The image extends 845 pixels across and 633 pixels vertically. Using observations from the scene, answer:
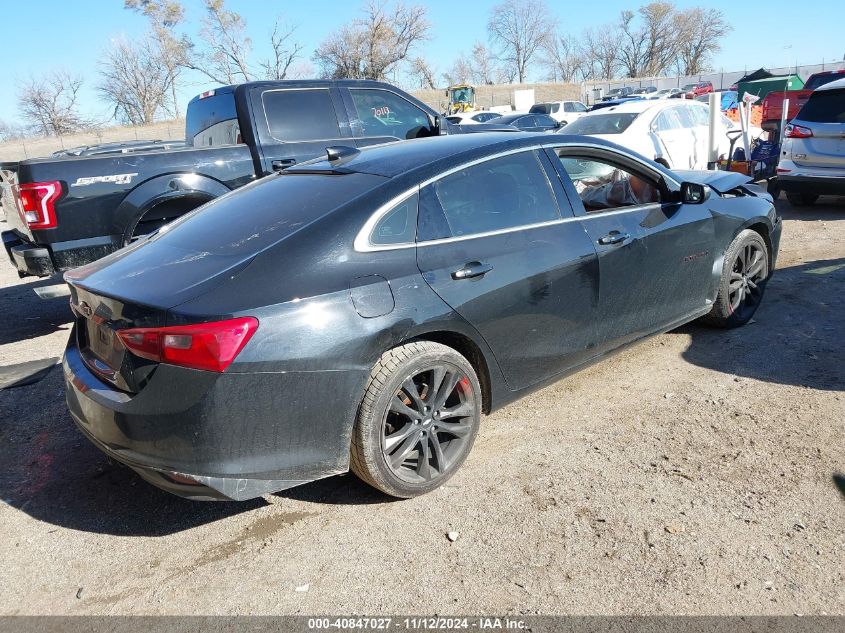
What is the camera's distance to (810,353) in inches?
184

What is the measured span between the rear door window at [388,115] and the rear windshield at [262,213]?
138 inches

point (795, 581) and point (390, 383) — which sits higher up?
point (390, 383)

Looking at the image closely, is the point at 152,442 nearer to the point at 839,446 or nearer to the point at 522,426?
the point at 522,426

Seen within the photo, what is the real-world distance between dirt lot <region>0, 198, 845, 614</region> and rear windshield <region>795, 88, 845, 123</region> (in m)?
6.23

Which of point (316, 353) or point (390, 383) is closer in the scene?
point (316, 353)

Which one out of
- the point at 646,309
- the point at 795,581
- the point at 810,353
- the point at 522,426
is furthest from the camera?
the point at 810,353

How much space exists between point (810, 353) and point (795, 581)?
258cm

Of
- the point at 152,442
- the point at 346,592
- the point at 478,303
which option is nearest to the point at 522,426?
the point at 478,303

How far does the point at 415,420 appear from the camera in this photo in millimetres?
3156

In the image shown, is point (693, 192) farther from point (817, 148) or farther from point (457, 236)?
point (817, 148)

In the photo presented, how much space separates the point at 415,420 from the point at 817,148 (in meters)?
8.55

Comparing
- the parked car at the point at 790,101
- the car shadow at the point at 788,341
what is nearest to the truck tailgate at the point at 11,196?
the car shadow at the point at 788,341

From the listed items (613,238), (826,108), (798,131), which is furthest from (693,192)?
(826,108)

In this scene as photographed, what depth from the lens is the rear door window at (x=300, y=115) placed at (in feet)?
21.7
